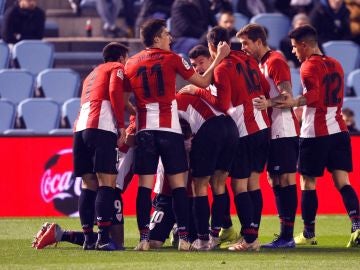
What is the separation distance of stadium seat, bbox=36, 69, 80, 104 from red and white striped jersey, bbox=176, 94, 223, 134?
6.75 m

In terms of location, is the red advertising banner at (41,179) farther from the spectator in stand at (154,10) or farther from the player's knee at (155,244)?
the spectator in stand at (154,10)

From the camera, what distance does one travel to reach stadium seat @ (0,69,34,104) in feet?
60.9

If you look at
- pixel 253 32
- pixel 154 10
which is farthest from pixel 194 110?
pixel 154 10

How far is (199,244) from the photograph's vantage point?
38.2ft

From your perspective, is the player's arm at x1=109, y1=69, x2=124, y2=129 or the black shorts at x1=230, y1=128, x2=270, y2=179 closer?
the player's arm at x1=109, y1=69, x2=124, y2=129

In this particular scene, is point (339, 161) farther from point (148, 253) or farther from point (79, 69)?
Answer: point (79, 69)

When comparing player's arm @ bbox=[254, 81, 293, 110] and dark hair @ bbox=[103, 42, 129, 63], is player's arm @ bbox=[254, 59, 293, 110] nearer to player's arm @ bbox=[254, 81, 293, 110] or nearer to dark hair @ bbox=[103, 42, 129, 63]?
player's arm @ bbox=[254, 81, 293, 110]

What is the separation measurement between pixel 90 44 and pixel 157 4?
3.96 feet

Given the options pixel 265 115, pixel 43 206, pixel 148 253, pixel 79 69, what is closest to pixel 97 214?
pixel 148 253

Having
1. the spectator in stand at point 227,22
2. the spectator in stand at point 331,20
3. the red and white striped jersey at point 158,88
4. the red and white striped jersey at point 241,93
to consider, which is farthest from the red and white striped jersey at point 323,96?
the spectator in stand at point 331,20

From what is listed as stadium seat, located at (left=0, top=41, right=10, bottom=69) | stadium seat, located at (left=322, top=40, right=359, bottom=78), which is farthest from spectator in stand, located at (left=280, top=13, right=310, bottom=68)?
stadium seat, located at (left=0, top=41, right=10, bottom=69)

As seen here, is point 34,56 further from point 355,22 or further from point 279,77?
point 279,77

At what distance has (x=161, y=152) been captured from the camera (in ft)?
37.8

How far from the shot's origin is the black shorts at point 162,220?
471 inches
